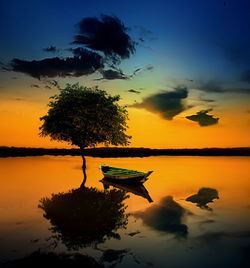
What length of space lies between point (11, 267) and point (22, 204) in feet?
43.5

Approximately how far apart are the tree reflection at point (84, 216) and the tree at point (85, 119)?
17347 mm

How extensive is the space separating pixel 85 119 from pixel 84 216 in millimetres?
26197

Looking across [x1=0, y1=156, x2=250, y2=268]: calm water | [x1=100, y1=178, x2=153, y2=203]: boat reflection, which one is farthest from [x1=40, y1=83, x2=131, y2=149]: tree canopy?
[x1=0, y1=156, x2=250, y2=268]: calm water

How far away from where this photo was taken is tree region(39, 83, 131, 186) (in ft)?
135

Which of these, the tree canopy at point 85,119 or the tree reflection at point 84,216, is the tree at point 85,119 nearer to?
the tree canopy at point 85,119

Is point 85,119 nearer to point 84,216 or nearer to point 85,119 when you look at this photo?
point 85,119

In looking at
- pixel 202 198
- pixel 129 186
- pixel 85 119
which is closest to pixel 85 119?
pixel 85 119

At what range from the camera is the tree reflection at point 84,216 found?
12.4 metres

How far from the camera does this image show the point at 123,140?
44344 mm

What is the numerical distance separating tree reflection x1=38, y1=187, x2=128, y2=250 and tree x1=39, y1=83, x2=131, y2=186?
17.3 meters

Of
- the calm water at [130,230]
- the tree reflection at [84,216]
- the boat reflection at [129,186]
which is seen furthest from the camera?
the boat reflection at [129,186]

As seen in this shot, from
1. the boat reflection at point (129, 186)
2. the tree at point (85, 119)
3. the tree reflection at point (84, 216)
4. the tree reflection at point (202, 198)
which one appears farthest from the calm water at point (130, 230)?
the tree at point (85, 119)

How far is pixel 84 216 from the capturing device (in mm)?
16406

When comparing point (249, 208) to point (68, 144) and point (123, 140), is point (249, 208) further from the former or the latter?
point (68, 144)
